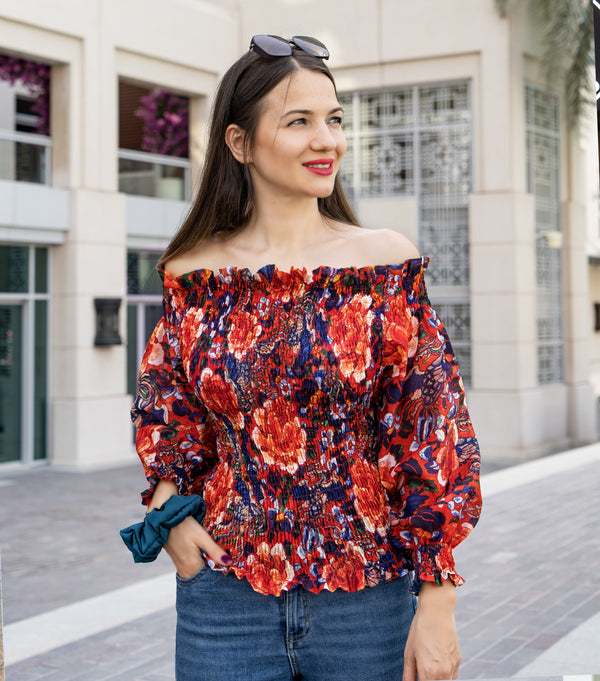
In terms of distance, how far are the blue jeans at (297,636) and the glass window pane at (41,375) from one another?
39.7 ft

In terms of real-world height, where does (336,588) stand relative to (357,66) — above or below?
below

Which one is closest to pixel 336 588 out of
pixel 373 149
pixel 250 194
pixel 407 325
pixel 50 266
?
pixel 407 325

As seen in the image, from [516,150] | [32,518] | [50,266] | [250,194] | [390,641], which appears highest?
[516,150]

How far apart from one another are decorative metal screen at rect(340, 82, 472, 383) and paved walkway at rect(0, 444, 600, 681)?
3.87 m

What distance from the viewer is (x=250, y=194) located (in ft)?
6.66

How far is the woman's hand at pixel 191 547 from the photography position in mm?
1841

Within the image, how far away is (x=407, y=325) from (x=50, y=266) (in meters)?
12.2

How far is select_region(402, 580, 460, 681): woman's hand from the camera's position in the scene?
5.56 ft

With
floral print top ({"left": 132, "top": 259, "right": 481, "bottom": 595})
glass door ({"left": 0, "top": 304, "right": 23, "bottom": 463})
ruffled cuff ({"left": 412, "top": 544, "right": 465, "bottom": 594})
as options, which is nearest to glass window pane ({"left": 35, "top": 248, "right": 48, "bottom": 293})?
glass door ({"left": 0, "top": 304, "right": 23, "bottom": 463})

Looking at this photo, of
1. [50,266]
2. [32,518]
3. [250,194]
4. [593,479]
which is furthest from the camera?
[50,266]

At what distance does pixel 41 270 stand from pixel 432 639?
12.3 metres

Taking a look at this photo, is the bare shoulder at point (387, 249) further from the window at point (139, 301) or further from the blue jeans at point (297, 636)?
the window at point (139, 301)

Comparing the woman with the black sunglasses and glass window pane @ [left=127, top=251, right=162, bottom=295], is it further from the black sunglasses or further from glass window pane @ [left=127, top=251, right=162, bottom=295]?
glass window pane @ [left=127, top=251, right=162, bottom=295]

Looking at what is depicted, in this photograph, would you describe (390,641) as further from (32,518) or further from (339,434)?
(32,518)
